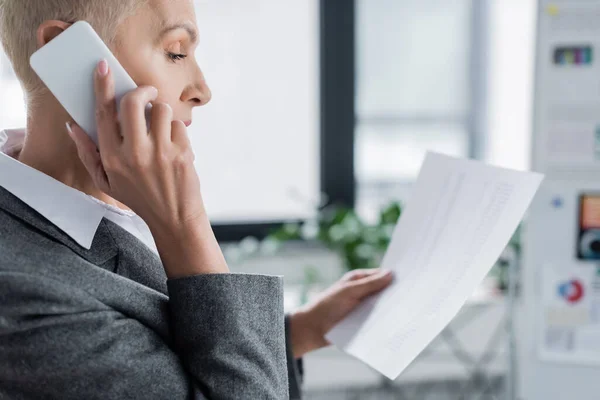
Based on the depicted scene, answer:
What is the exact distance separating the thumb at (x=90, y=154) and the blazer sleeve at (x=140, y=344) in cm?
13

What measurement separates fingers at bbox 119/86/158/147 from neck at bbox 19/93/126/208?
127 mm

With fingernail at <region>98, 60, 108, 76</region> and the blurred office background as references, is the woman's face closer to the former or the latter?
fingernail at <region>98, 60, 108, 76</region>

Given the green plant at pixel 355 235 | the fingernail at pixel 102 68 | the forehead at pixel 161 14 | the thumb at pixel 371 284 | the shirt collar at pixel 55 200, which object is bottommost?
the green plant at pixel 355 235

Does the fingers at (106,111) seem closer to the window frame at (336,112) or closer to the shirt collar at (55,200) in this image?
the shirt collar at (55,200)

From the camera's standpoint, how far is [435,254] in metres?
0.93

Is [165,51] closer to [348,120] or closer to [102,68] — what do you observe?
[102,68]

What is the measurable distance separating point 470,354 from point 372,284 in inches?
77.8

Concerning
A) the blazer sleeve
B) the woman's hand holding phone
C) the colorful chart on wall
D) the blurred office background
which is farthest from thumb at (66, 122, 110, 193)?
the blurred office background

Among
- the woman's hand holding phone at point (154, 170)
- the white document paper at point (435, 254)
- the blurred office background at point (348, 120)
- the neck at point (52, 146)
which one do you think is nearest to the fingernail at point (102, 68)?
the woman's hand holding phone at point (154, 170)

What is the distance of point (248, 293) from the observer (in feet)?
2.35

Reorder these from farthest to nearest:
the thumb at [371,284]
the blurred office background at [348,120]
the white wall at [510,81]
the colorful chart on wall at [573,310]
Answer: the white wall at [510,81] < the blurred office background at [348,120] < the colorful chart on wall at [573,310] < the thumb at [371,284]

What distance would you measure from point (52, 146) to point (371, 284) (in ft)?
1.60

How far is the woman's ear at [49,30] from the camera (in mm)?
710

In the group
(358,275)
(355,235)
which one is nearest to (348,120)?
(355,235)
